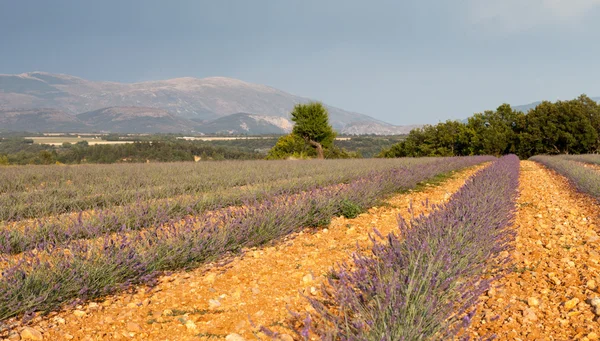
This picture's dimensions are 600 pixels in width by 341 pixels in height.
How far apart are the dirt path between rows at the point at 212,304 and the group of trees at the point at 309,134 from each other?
29506 millimetres

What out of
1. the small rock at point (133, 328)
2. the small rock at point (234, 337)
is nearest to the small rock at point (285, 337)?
the small rock at point (234, 337)

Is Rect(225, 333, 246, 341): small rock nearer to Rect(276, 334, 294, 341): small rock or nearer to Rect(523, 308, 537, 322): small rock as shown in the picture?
Rect(276, 334, 294, 341): small rock

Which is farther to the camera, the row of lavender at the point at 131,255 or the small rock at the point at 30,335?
the row of lavender at the point at 131,255

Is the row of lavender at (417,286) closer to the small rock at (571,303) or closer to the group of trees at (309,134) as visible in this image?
the small rock at (571,303)

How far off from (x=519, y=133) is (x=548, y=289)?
49.3m

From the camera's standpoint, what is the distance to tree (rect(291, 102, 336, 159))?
34.3 metres

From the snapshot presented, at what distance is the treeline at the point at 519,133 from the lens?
126 feet

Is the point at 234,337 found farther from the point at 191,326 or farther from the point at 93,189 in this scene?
the point at 93,189

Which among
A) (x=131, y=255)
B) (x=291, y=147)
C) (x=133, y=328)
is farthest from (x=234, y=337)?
(x=291, y=147)

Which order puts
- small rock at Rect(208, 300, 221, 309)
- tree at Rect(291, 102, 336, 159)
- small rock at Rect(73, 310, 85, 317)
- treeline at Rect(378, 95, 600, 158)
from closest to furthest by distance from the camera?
small rock at Rect(73, 310, 85, 317) → small rock at Rect(208, 300, 221, 309) → tree at Rect(291, 102, 336, 159) → treeline at Rect(378, 95, 600, 158)

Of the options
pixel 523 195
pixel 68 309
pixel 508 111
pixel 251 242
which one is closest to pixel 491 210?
pixel 251 242

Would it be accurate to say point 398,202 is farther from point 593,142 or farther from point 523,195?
point 593,142

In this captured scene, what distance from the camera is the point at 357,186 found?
663cm

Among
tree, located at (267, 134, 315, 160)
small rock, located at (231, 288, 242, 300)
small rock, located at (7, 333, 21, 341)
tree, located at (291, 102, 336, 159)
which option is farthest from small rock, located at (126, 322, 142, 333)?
tree, located at (267, 134, 315, 160)
